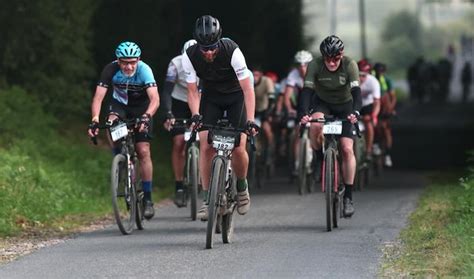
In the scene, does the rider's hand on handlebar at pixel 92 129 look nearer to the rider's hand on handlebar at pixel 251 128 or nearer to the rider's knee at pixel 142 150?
the rider's knee at pixel 142 150

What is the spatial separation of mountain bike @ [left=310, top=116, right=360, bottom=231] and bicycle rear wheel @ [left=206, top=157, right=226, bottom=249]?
1.79m

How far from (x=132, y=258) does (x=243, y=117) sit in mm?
1769

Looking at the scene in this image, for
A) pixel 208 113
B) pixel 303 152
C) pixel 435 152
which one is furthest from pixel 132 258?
pixel 435 152

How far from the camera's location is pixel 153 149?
2366 centimetres

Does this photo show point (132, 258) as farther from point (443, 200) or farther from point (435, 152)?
point (435, 152)

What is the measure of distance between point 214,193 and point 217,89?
1.15 metres

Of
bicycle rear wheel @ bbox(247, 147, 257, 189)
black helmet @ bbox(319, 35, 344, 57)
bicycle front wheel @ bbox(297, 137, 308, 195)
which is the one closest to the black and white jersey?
black helmet @ bbox(319, 35, 344, 57)

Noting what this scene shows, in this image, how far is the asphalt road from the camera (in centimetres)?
1045

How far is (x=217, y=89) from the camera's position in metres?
12.3

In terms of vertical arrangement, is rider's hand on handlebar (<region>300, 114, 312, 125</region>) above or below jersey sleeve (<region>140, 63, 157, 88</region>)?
below

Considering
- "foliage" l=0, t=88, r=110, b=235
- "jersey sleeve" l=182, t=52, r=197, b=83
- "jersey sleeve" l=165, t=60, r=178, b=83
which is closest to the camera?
"jersey sleeve" l=182, t=52, r=197, b=83

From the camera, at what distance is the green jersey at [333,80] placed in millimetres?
13680

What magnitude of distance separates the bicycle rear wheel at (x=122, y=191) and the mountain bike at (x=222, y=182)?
1118mm

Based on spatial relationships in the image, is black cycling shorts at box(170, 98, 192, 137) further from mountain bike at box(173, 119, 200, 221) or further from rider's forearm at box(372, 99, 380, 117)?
rider's forearm at box(372, 99, 380, 117)
